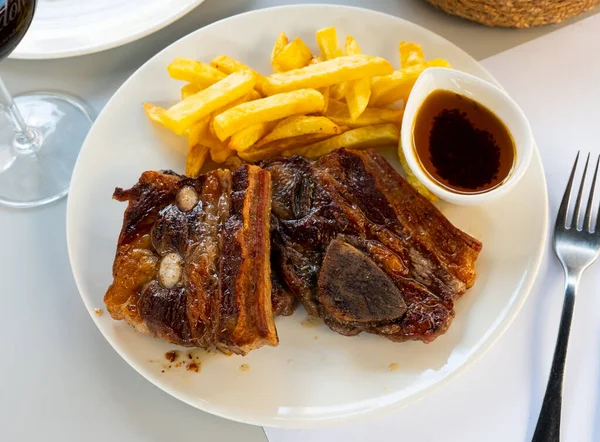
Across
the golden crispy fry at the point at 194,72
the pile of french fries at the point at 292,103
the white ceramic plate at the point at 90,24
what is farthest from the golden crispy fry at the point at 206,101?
the white ceramic plate at the point at 90,24

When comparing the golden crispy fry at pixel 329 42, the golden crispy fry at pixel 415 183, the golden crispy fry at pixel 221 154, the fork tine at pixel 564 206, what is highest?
→ the golden crispy fry at pixel 329 42

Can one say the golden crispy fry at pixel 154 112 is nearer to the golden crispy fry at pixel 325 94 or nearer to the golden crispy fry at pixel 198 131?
the golden crispy fry at pixel 198 131

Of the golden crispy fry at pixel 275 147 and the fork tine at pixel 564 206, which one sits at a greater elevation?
the golden crispy fry at pixel 275 147

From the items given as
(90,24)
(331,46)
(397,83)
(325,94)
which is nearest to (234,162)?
(325,94)

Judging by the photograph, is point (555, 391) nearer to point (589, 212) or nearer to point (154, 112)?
point (589, 212)

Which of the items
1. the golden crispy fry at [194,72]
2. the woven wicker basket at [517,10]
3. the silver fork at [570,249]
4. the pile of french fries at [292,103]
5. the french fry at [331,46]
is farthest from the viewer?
the woven wicker basket at [517,10]

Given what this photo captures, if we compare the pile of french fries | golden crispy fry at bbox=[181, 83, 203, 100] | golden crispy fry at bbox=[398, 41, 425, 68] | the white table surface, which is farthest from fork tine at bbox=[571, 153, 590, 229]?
golden crispy fry at bbox=[181, 83, 203, 100]

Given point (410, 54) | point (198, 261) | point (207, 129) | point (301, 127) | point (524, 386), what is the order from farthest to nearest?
point (410, 54), point (207, 129), point (301, 127), point (524, 386), point (198, 261)
